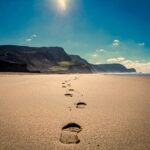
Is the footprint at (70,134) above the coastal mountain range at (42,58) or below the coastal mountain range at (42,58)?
below

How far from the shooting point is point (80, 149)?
3.22 feet

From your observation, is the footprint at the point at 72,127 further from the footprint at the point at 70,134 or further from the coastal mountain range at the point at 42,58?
the coastal mountain range at the point at 42,58

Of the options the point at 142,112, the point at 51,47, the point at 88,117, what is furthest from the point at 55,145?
the point at 51,47

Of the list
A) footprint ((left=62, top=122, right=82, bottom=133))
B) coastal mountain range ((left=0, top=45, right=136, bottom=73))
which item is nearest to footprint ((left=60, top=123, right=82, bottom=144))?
footprint ((left=62, top=122, right=82, bottom=133))

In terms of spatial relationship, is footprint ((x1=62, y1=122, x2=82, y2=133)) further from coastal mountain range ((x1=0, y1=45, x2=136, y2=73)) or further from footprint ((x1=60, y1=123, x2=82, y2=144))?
coastal mountain range ((x1=0, y1=45, x2=136, y2=73))

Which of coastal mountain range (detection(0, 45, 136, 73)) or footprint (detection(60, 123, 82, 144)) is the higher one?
coastal mountain range (detection(0, 45, 136, 73))

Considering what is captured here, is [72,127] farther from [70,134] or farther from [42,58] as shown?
[42,58]

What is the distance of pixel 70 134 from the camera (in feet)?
4.00

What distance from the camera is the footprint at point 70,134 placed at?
1.09 meters

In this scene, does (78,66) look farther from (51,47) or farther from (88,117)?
(88,117)

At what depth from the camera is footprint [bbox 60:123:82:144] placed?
3.58ft

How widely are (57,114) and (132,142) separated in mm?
923

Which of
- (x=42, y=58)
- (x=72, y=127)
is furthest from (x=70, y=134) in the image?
(x=42, y=58)

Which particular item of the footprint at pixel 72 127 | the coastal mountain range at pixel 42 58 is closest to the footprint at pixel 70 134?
the footprint at pixel 72 127
